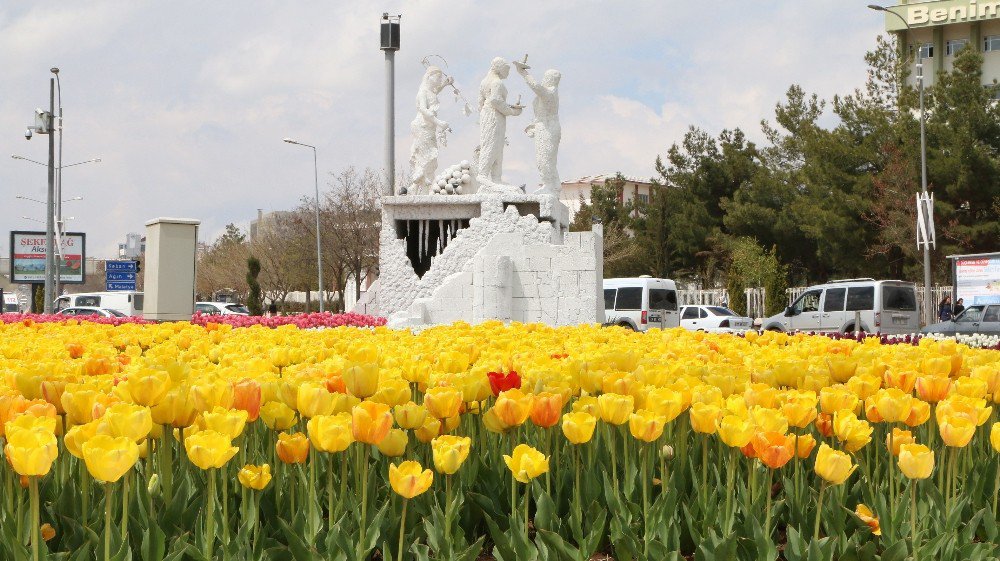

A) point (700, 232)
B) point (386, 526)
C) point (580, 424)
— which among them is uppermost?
point (700, 232)

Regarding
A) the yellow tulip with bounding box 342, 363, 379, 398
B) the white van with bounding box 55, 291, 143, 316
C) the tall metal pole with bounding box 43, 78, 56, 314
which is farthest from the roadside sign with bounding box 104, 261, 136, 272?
the yellow tulip with bounding box 342, 363, 379, 398

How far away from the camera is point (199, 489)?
3.24 m

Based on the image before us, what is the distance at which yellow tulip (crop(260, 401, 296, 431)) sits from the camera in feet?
11.0

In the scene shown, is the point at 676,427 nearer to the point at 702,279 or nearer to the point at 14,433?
the point at 14,433

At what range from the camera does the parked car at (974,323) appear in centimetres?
2020

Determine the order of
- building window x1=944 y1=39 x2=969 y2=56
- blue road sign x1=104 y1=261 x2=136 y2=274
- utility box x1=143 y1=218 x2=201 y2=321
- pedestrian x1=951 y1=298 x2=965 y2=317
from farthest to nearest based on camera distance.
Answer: building window x1=944 y1=39 x2=969 y2=56, blue road sign x1=104 y1=261 x2=136 y2=274, pedestrian x1=951 y1=298 x2=965 y2=317, utility box x1=143 y1=218 x2=201 y2=321

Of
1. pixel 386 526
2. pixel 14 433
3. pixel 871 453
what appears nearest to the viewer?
pixel 14 433

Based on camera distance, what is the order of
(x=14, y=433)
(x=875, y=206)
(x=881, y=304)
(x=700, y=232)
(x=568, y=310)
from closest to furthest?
(x=14, y=433)
(x=568, y=310)
(x=881, y=304)
(x=875, y=206)
(x=700, y=232)

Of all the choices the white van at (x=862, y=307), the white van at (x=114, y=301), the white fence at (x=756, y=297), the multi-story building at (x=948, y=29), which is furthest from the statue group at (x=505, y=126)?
Result: the multi-story building at (x=948, y=29)

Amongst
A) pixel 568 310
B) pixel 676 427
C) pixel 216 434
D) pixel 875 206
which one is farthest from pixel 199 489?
pixel 875 206

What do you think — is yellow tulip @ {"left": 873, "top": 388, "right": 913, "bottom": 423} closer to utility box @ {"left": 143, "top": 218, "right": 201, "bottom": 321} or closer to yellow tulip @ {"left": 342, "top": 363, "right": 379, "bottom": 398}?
yellow tulip @ {"left": 342, "top": 363, "right": 379, "bottom": 398}

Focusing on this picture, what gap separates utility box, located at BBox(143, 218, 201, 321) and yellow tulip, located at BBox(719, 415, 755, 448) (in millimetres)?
16285

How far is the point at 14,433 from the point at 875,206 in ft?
127

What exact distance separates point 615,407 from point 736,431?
43 cm
